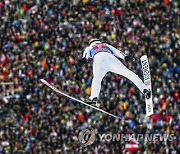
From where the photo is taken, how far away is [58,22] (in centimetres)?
3591

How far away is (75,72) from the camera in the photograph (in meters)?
32.8

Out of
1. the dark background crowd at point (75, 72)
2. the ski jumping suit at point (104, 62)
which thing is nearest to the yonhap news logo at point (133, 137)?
the dark background crowd at point (75, 72)

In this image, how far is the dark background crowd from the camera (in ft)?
102

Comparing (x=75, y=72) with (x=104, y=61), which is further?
(x=75, y=72)

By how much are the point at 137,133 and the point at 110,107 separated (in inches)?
59.1

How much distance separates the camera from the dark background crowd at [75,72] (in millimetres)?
31156

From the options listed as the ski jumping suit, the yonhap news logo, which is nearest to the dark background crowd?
the yonhap news logo

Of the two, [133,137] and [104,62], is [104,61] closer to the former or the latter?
[104,62]

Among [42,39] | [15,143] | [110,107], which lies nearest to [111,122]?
[110,107]

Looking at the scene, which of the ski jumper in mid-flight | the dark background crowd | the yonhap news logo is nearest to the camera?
the ski jumper in mid-flight

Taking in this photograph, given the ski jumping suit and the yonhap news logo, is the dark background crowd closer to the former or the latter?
the yonhap news logo

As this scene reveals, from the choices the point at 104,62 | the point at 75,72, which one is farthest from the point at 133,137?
the point at 104,62

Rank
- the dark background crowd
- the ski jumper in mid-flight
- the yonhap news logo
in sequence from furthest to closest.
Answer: the dark background crowd, the yonhap news logo, the ski jumper in mid-flight

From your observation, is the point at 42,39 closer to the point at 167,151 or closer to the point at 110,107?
the point at 110,107
